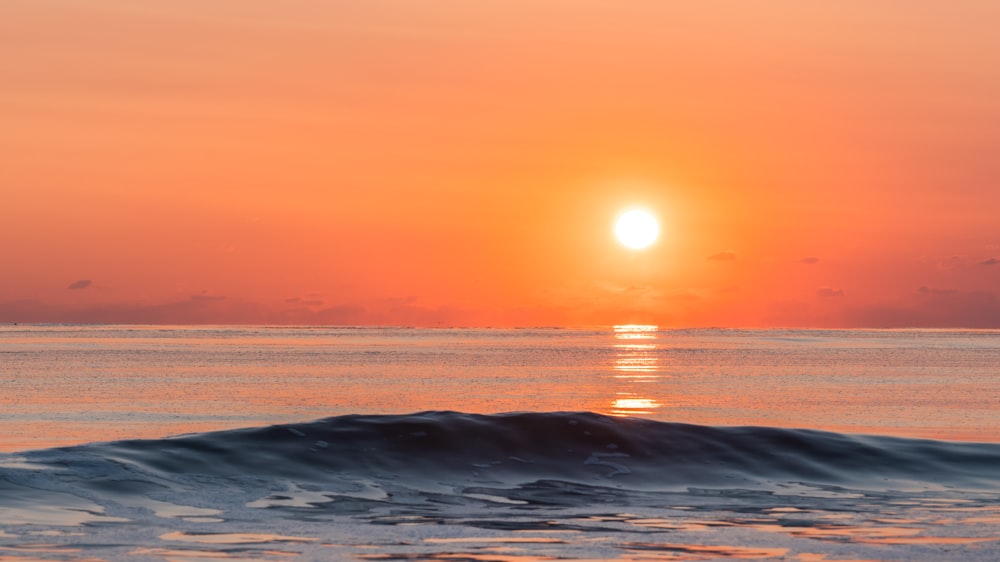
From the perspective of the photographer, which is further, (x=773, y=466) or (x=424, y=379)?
(x=424, y=379)

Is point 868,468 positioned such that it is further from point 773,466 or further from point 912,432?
point 912,432

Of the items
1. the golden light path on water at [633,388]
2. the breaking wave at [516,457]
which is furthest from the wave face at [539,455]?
the golden light path on water at [633,388]

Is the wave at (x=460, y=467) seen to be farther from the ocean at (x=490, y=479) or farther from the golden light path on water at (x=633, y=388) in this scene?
the golden light path on water at (x=633, y=388)

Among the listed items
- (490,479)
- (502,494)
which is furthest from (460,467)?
(502,494)

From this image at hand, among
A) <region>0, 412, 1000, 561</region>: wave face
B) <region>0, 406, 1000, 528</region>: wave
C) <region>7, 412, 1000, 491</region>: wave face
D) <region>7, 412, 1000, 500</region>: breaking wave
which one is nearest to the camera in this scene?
<region>0, 412, 1000, 561</region>: wave face

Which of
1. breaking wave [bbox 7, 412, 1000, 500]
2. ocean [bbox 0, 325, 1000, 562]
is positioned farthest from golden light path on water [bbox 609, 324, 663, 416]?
breaking wave [bbox 7, 412, 1000, 500]

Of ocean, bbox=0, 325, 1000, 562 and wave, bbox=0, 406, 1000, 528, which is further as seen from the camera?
wave, bbox=0, 406, 1000, 528

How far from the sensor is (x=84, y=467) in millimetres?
24516

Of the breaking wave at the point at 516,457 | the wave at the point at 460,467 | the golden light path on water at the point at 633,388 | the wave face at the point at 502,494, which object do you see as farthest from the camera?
the golden light path on water at the point at 633,388

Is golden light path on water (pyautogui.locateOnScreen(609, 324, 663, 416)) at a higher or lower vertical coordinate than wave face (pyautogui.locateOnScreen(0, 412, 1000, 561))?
higher

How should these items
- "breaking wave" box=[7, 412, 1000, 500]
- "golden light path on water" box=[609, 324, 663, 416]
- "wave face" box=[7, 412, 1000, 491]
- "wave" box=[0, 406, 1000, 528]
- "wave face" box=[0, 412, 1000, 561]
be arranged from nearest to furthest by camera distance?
"wave face" box=[0, 412, 1000, 561]
"wave" box=[0, 406, 1000, 528]
"breaking wave" box=[7, 412, 1000, 500]
"wave face" box=[7, 412, 1000, 491]
"golden light path on water" box=[609, 324, 663, 416]

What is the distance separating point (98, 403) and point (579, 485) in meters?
26.1

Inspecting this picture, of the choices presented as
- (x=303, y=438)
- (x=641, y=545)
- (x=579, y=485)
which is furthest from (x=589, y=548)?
(x=303, y=438)

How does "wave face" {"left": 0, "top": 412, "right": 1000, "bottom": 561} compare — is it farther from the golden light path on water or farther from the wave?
the golden light path on water
